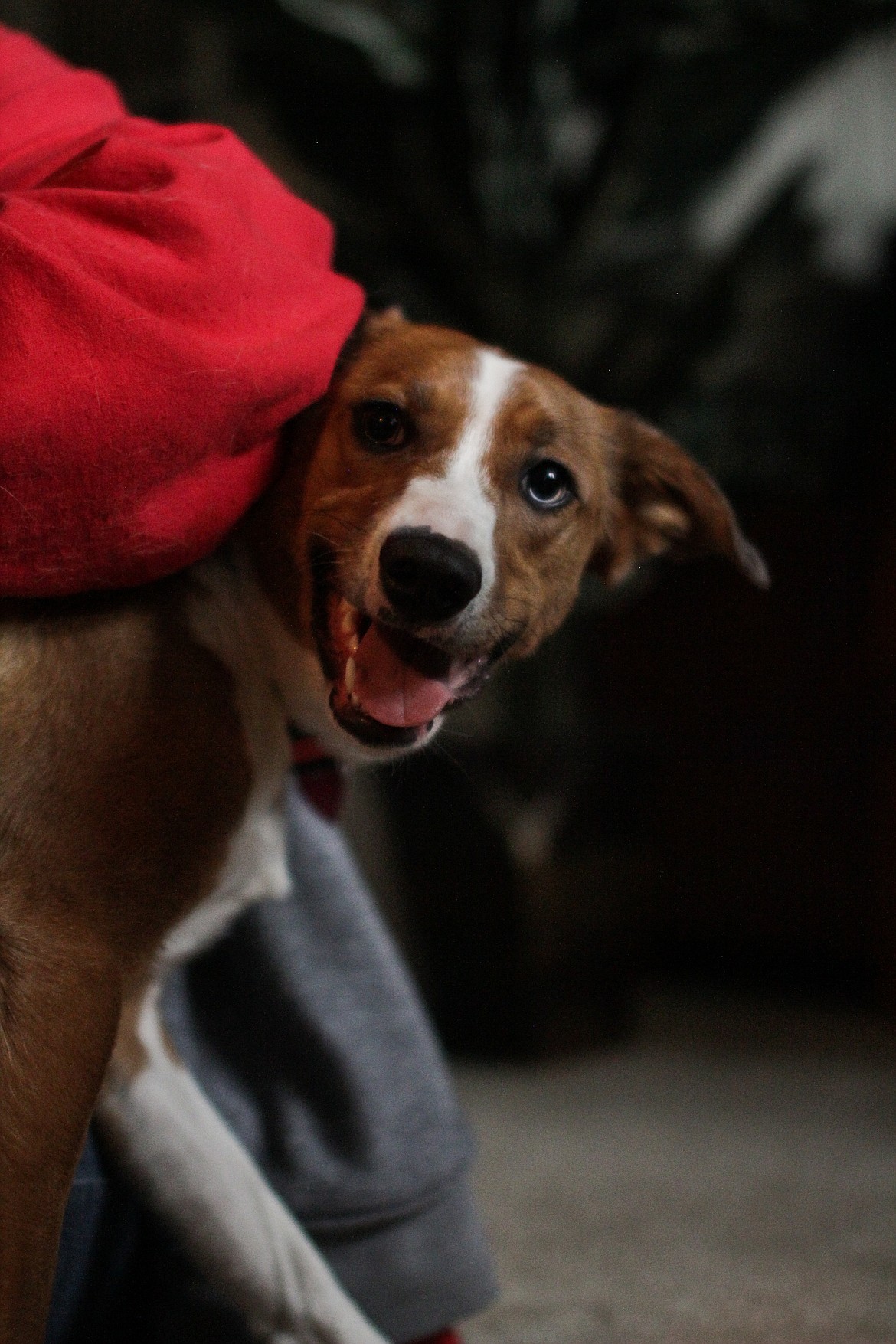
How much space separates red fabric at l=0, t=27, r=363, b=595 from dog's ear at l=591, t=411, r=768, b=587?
410 millimetres

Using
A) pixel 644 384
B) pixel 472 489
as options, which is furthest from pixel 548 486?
pixel 644 384

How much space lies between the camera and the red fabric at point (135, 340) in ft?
2.85

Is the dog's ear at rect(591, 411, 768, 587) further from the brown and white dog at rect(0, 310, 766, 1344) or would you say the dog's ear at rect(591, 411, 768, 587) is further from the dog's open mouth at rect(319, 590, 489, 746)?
the dog's open mouth at rect(319, 590, 489, 746)

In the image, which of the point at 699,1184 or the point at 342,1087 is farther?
the point at 699,1184

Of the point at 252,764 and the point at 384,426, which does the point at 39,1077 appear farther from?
the point at 384,426

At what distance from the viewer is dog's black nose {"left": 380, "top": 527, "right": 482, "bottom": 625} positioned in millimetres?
945

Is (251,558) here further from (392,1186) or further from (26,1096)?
(392,1186)

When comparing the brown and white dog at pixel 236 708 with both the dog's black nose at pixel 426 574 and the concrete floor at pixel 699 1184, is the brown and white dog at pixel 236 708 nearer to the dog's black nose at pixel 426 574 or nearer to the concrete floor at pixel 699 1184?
the dog's black nose at pixel 426 574

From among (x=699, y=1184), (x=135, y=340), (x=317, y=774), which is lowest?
(x=699, y=1184)

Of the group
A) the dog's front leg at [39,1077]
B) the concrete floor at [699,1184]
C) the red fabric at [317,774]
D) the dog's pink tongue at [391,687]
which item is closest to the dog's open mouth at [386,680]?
the dog's pink tongue at [391,687]

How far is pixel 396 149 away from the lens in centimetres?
229

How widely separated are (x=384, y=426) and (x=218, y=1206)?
2.39 feet

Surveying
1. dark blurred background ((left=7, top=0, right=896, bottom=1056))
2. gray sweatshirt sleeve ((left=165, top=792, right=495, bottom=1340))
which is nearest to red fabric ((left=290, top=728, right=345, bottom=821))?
gray sweatshirt sleeve ((left=165, top=792, right=495, bottom=1340))

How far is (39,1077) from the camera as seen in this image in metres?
0.84
